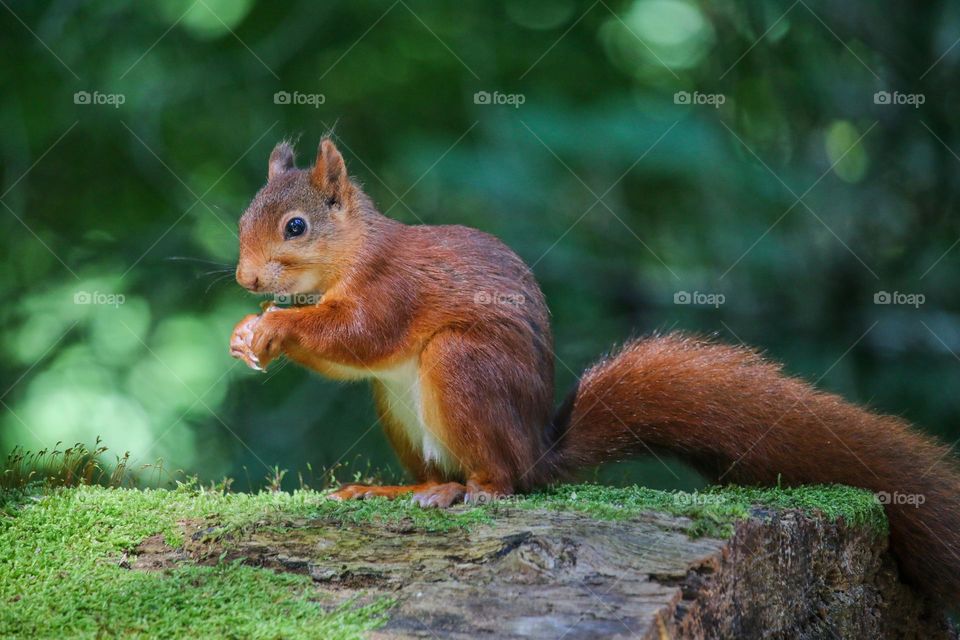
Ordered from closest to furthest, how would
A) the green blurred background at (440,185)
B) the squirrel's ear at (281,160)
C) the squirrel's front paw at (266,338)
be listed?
the squirrel's front paw at (266,338) → the squirrel's ear at (281,160) → the green blurred background at (440,185)

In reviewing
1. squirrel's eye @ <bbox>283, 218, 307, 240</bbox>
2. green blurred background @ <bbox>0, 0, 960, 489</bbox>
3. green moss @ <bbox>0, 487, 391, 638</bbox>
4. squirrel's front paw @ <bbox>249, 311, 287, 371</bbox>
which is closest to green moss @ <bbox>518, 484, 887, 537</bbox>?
green moss @ <bbox>0, 487, 391, 638</bbox>

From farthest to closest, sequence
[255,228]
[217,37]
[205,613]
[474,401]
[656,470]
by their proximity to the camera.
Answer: [217,37] → [656,470] → [255,228] → [474,401] → [205,613]

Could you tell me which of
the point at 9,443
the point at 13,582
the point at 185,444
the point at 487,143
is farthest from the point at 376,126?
the point at 13,582

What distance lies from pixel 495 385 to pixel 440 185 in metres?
1.77

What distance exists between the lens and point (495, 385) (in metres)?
3.25

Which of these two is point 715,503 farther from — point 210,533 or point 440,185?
point 440,185

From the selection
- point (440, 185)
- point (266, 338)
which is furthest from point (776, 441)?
point (440, 185)

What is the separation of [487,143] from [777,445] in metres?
2.17

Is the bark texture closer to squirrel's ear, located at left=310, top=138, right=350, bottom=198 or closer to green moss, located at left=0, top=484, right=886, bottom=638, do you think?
green moss, located at left=0, top=484, right=886, bottom=638

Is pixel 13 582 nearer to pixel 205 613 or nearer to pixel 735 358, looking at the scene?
pixel 205 613

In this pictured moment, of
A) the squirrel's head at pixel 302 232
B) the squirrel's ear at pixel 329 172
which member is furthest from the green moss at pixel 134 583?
the squirrel's ear at pixel 329 172

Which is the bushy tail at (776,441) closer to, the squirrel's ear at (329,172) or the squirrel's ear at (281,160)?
the squirrel's ear at (329,172)

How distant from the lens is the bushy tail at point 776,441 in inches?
134

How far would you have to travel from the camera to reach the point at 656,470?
16.0 feet
